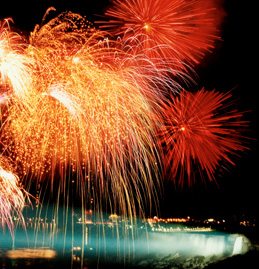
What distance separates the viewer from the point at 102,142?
33.1ft

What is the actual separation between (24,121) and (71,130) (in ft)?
3.56

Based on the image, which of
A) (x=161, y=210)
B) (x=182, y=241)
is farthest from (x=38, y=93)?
(x=161, y=210)

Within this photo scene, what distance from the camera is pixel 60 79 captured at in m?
9.97

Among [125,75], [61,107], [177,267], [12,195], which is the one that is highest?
[125,75]

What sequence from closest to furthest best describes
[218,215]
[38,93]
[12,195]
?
[38,93]
[12,195]
[218,215]

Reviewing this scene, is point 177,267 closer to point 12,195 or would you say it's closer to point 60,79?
point 12,195

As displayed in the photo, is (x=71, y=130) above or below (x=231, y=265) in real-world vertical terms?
above

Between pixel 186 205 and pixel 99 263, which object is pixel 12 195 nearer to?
pixel 99 263

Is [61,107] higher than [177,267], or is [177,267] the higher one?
[61,107]

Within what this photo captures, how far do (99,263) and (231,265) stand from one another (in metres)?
8.53

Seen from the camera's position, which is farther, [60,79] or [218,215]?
[218,215]

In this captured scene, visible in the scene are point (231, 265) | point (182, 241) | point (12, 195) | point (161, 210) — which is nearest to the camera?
point (12, 195)

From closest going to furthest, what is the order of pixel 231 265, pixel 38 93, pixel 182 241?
pixel 38 93, pixel 231 265, pixel 182 241

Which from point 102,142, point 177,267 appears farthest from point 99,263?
point 102,142
